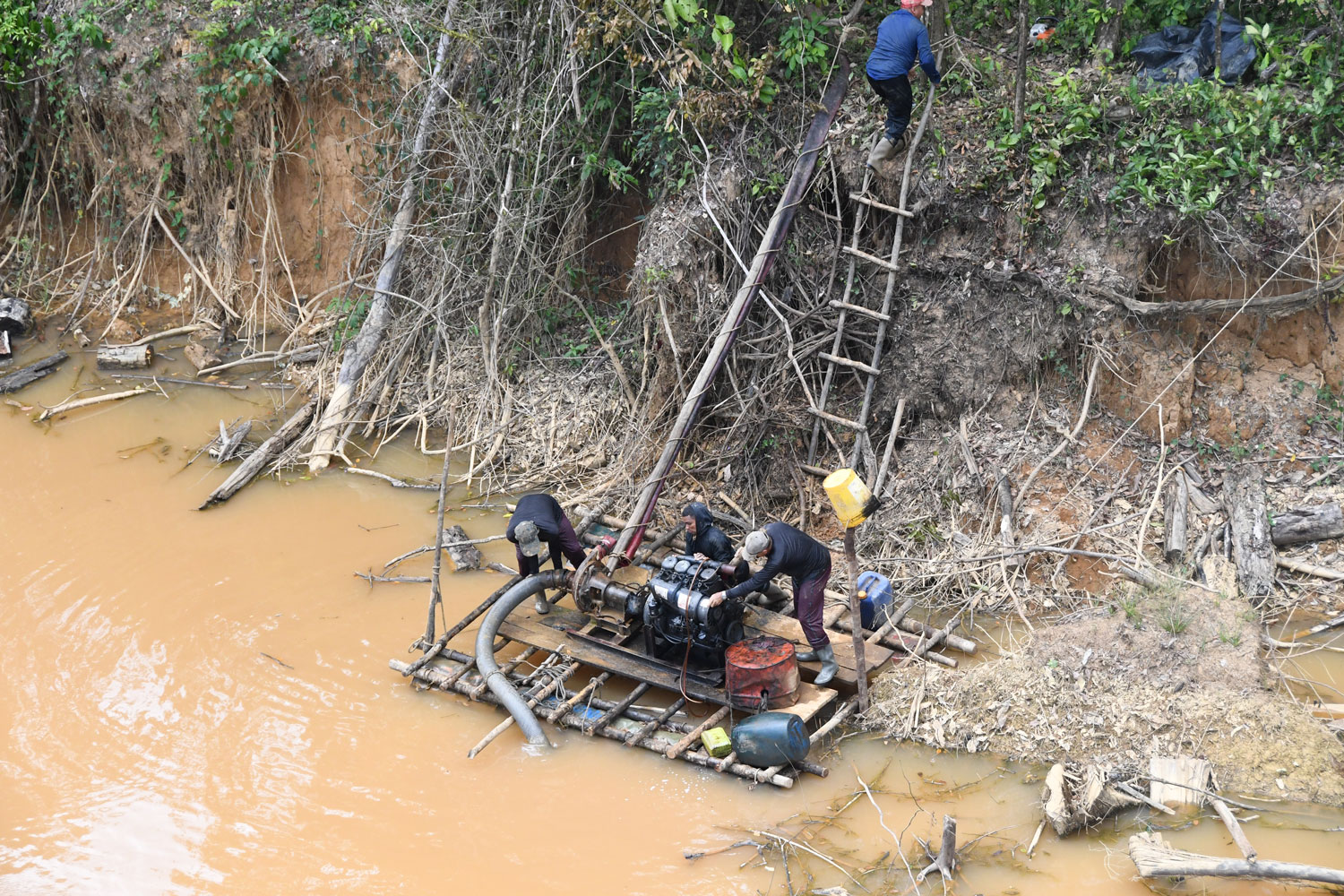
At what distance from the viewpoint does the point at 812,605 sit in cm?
700

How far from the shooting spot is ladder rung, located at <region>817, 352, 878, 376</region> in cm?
832

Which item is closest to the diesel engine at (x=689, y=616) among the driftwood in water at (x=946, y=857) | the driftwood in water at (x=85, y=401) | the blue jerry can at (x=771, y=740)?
the blue jerry can at (x=771, y=740)

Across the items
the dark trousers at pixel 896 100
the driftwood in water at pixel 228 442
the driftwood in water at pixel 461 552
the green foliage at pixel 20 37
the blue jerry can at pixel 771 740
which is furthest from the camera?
the green foliage at pixel 20 37

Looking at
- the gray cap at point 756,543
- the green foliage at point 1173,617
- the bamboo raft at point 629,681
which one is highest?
the gray cap at point 756,543

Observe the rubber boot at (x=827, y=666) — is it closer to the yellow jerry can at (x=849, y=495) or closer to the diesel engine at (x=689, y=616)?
the diesel engine at (x=689, y=616)

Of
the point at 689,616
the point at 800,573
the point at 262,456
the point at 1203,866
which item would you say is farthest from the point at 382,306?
the point at 1203,866

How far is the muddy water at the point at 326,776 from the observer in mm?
5906

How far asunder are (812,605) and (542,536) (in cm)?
222

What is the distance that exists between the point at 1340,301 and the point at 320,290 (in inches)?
412

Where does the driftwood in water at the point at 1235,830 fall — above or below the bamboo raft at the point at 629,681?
above

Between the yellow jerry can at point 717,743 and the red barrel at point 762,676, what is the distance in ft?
0.84

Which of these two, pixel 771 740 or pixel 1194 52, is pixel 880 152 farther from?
pixel 771 740

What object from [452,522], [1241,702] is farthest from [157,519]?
[1241,702]

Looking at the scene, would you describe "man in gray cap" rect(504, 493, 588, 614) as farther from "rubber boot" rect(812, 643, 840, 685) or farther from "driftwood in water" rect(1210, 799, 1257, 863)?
"driftwood in water" rect(1210, 799, 1257, 863)
